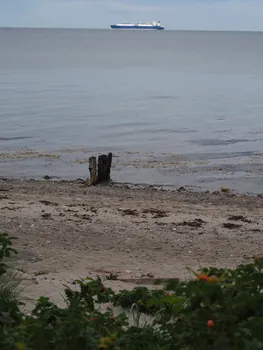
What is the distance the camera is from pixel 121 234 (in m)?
9.78

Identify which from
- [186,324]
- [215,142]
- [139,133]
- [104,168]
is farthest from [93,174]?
[186,324]

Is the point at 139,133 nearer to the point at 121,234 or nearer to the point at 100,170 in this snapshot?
the point at 100,170

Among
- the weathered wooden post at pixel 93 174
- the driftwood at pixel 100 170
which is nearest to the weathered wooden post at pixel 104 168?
the driftwood at pixel 100 170

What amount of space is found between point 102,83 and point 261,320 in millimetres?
51806

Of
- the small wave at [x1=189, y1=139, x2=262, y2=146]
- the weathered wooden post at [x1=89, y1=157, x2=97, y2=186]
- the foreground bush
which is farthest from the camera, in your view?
the small wave at [x1=189, y1=139, x2=262, y2=146]

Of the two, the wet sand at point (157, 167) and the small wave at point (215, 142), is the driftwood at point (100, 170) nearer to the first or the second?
A: the wet sand at point (157, 167)

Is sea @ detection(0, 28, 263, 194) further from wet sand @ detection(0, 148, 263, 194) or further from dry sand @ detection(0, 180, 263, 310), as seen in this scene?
dry sand @ detection(0, 180, 263, 310)

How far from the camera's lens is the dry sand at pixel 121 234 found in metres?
7.66

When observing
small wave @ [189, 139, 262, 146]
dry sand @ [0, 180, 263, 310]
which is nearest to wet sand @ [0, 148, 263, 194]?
small wave @ [189, 139, 262, 146]

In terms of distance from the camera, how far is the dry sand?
7660 mm

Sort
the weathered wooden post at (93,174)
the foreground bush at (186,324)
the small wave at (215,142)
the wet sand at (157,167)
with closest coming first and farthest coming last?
1. the foreground bush at (186,324)
2. the weathered wooden post at (93,174)
3. the wet sand at (157,167)
4. the small wave at (215,142)

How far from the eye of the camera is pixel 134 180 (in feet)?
58.3

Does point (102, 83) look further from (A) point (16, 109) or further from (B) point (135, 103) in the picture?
(A) point (16, 109)

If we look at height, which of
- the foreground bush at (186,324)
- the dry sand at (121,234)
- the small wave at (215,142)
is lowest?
the dry sand at (121,234)
